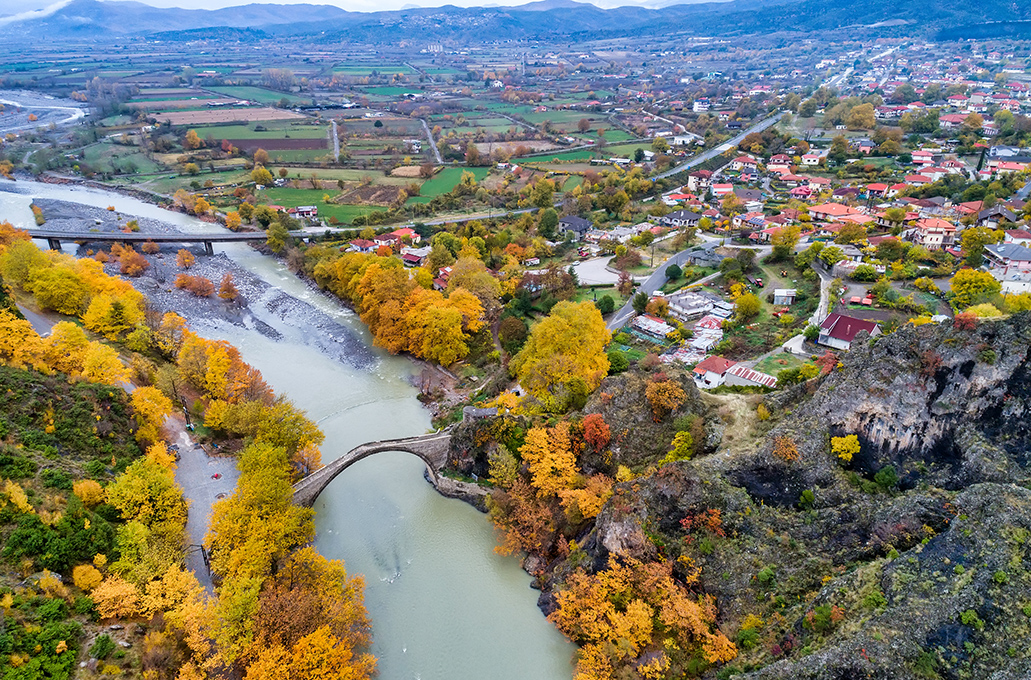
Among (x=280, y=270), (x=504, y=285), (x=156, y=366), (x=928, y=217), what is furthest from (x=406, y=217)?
(x=928, y=217)

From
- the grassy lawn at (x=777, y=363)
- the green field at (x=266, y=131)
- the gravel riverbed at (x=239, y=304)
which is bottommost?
the gravel riverbed at (x=239, y=304)

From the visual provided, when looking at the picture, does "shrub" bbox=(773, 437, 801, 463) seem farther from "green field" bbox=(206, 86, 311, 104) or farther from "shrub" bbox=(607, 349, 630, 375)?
"green field" bbox=(206, 86, 311, 104)

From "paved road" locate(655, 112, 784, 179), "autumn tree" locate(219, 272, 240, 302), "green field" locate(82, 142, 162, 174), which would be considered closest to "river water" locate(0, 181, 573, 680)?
"autumn tree" locate(219, 272, 240, 302)

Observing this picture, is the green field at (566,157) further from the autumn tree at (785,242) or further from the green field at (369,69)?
the green field at (369,69)

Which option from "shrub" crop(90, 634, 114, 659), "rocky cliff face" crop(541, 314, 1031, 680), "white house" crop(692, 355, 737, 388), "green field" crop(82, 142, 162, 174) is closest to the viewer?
"rocky cliff face" crop(541, 314, 1031, 680)

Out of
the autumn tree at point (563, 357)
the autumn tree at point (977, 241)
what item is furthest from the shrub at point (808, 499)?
the autumn tree at point (977, 241)

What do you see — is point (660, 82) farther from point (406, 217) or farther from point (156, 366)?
point (156, 366)
